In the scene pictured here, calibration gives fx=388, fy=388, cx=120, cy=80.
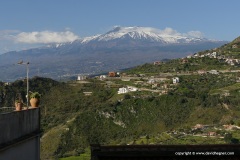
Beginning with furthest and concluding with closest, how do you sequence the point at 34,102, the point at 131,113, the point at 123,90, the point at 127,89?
1. the point at 127,89
2. the point at 123,90
3. the point at 131,113
4. the point at 34,102

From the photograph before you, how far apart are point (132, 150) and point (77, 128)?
203 ft

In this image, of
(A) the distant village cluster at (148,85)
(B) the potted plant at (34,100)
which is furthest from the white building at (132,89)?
(B) the potted plant at (34,100)

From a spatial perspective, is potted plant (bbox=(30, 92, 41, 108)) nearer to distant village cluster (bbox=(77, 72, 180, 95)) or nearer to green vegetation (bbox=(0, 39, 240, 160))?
green vegetation (bbox=(0, 39, 240, 160))

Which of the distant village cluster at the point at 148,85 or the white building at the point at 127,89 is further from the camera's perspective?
the distant village cluster at the point at 148,85

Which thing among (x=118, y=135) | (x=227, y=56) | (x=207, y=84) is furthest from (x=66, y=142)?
(x=227, y=56)

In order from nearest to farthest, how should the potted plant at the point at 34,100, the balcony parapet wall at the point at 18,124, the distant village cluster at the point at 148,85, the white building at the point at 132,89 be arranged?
the balcony parapet wall at the point at 18,124
the potted plant at the point at 34,100
the distant village cluster at the point at 148,85
the white building at the point at 132,89

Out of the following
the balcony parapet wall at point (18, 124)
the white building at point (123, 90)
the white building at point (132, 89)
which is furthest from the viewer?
the white building at point (132, 89)

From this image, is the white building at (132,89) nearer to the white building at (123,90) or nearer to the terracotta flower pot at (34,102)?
the white building at (123,90)

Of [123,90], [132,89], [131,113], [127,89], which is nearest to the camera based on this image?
[131,113]

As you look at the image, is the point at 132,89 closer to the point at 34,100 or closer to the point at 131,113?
the point at 131,113

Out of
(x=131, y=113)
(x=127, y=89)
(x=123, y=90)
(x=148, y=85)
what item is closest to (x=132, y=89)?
(x=127, y=89)

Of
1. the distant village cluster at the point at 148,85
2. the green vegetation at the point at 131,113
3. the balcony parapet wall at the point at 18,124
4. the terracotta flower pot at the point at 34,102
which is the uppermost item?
the terracotta flower pot at the point at 34,102

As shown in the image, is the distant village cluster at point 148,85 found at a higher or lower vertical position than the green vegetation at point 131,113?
higher

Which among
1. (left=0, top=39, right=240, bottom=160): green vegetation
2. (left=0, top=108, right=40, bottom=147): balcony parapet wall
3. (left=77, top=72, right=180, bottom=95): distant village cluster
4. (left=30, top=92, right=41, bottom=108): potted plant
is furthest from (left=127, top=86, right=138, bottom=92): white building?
(left=0, top=108, right=40, bottom=147): balcony parapet wall
